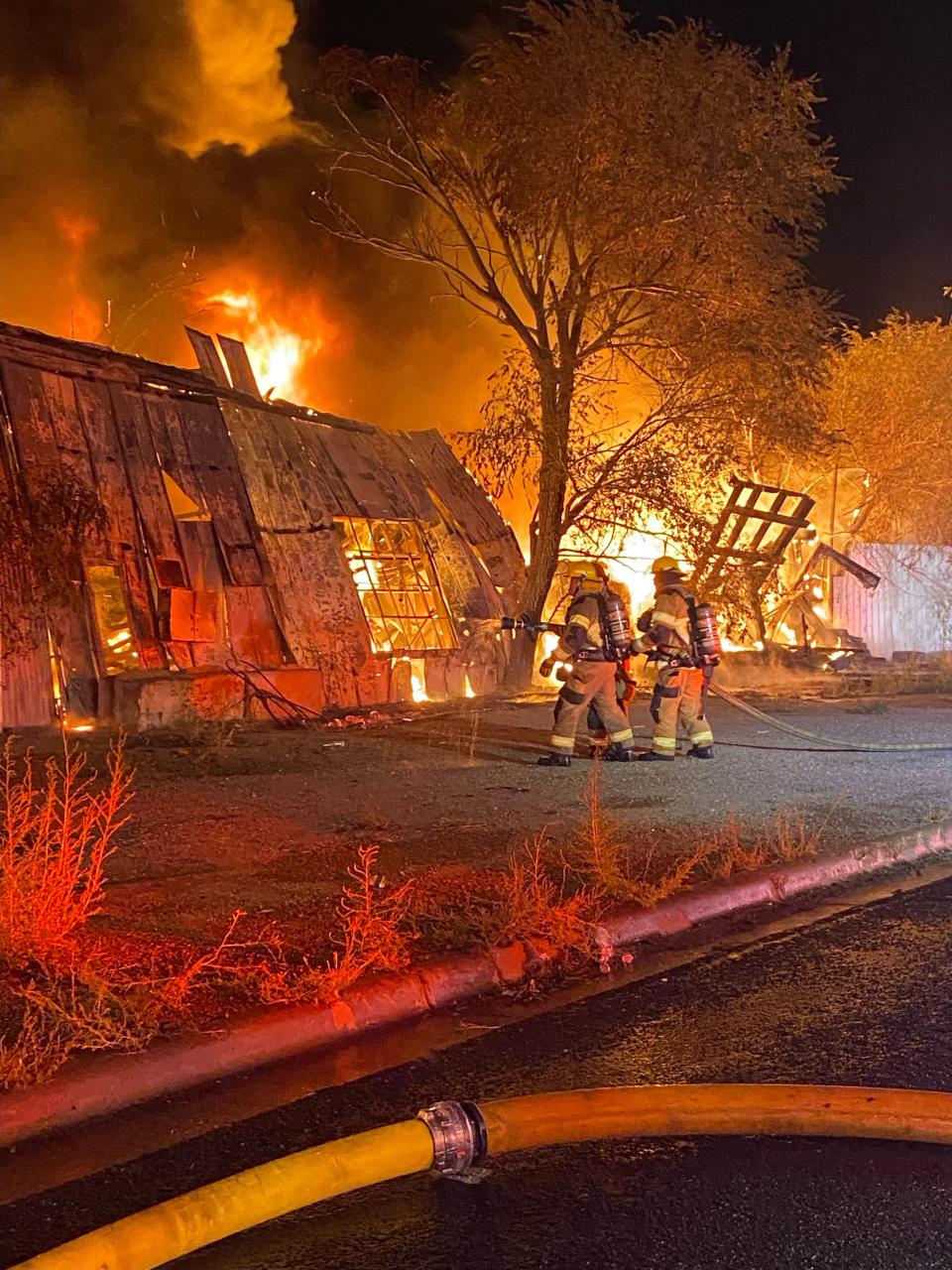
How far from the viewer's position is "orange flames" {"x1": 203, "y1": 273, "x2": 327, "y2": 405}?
21688 mm

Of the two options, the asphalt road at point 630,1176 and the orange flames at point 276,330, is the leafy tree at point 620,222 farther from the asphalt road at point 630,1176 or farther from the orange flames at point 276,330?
the asphalt road at point 630,1176

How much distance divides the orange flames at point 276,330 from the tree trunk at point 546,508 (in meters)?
6.47

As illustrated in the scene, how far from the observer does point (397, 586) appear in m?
16.0

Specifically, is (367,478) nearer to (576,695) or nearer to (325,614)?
(325,614)

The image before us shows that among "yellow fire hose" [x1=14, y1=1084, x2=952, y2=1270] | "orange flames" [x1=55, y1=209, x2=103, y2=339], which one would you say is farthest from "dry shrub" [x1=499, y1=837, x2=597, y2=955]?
"orange flames" [x1=55, y1=209, x2=103, y2=339]

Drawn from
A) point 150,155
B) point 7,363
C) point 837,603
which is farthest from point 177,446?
point 837,603

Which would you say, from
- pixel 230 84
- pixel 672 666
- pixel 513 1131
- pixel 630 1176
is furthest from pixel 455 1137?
pixel 230 84

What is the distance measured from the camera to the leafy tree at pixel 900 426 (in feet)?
81.3

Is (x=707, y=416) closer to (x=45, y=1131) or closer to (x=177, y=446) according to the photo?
(x=177, y=446)

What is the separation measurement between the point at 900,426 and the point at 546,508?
11.4 m

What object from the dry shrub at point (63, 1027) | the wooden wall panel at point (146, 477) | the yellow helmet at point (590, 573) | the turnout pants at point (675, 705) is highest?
the wooden wall panel at point (146, 477)

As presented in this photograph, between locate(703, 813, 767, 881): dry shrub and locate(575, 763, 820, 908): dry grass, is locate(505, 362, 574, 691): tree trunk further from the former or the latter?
locate(703, 813, 767, 881): dry shrub

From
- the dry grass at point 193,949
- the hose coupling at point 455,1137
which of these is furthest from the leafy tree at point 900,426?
the hose coupling at point 455,1137

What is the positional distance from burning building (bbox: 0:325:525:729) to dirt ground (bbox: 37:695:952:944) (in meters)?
1.28
